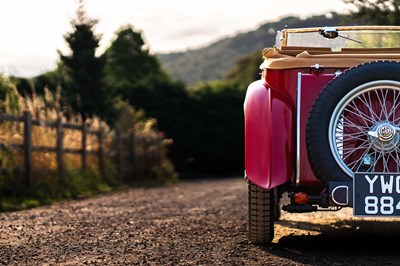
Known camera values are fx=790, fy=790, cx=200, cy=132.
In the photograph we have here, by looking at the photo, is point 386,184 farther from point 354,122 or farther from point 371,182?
point 354,122

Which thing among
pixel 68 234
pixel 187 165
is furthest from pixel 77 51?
pixel 68 234

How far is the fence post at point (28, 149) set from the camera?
12.3m

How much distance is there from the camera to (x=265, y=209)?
6.03m

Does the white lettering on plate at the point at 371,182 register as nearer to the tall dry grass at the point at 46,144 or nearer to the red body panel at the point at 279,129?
the red body panel at the point at 279,129

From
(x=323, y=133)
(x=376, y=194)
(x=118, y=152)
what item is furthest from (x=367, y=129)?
(x=118, y=152)

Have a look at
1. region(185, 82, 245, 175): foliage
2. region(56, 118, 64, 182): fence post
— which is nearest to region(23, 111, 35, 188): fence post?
region(56, 118, 64, 182): fence post

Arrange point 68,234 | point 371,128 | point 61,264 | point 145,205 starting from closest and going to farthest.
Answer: point 61,264 → point 371,128 → point 68,234 → point 145,205

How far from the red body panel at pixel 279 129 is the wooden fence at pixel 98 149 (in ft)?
21.3

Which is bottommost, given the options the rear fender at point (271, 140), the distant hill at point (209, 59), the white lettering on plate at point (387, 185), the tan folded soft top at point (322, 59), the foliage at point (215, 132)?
the foliage at point (215, 132)

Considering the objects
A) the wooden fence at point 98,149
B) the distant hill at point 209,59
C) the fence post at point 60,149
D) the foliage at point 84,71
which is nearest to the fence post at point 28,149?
the wooden fence at point 98,149

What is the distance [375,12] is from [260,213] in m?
5.90

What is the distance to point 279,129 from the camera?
19.0 feet

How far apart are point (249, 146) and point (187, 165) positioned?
94.2 feet

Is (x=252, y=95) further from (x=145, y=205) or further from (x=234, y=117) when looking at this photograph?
(x=234, y=117)
